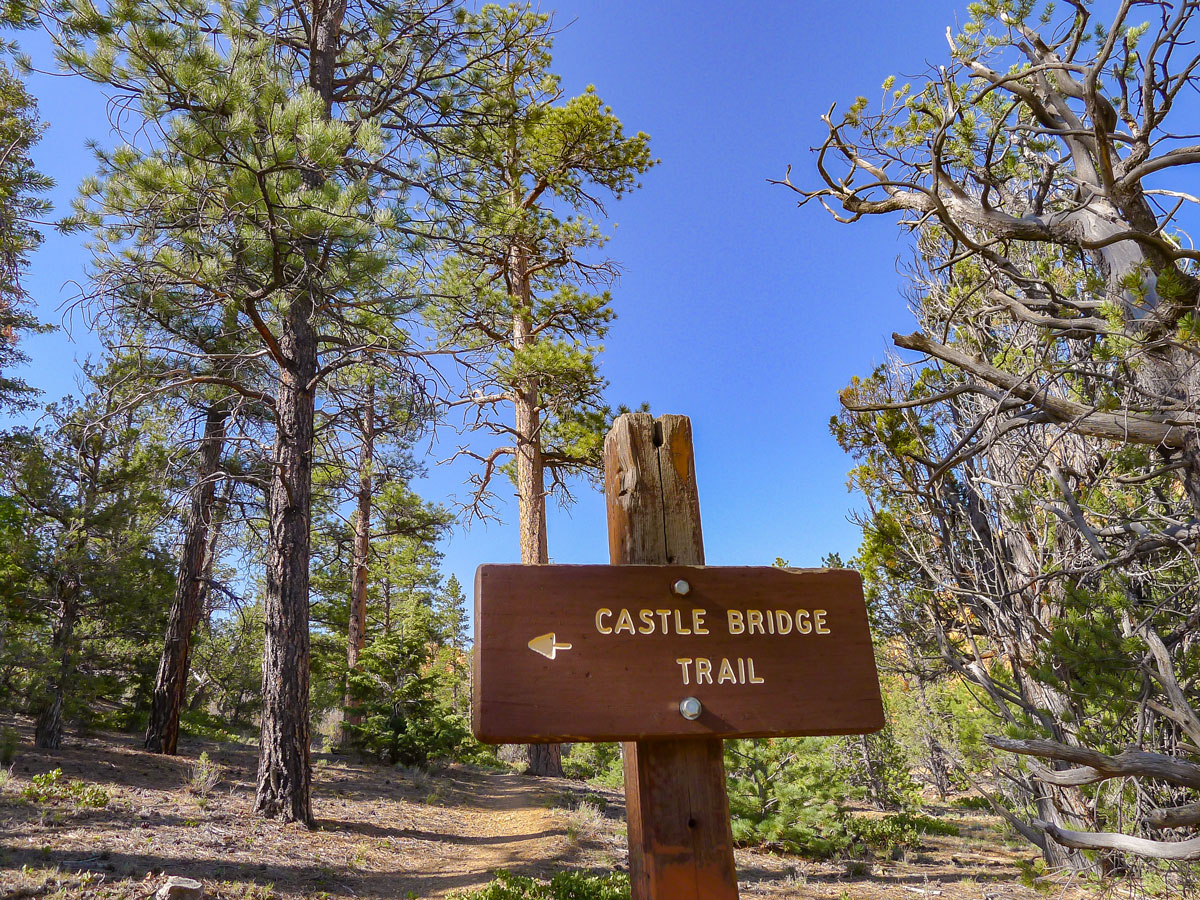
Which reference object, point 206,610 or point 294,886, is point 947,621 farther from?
point 206,610

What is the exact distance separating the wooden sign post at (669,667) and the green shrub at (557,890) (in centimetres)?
361

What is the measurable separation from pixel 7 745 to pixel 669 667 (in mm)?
9326

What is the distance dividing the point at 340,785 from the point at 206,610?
3.57 meters

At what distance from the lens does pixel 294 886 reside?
4988 mm

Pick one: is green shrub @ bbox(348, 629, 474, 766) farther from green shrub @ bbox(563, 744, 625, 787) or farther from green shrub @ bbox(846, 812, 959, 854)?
green shrub @ bbox(846, 812, 959, 854)

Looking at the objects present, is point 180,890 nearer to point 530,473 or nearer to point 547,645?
point 547,645

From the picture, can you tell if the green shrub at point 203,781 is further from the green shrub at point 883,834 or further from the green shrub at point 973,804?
the green shrub at point 973,804

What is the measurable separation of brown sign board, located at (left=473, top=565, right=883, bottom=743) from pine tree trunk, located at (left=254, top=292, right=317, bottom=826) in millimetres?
5618

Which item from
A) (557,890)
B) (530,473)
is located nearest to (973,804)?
(530,473)

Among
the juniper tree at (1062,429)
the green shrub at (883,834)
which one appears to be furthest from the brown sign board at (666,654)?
the green shrub at (883,834)

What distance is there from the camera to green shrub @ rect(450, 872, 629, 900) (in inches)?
187

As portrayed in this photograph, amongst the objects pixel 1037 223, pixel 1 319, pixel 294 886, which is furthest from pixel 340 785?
pixel 1037 223

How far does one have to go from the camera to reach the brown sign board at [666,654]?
1.57 metres

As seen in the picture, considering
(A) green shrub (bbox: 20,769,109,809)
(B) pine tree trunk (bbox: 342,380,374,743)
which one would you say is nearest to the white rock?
(A) green shrub (bbox: 20,769,109,809)
